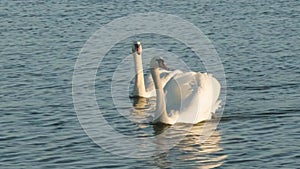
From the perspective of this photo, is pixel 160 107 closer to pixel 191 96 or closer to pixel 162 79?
pixel 191 96

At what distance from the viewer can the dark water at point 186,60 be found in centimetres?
1585

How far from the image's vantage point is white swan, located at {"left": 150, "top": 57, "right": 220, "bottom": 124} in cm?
1853

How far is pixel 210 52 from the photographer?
25859mm

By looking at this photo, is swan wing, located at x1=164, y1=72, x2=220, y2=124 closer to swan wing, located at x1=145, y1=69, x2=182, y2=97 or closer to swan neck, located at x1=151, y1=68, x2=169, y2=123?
swan neck, located at x1=151, y1=68, x2=169, y2=123

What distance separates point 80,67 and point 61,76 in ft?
4.10

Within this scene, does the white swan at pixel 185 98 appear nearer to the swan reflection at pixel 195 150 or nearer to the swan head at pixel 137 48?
the swan reflection at pixel 195 150

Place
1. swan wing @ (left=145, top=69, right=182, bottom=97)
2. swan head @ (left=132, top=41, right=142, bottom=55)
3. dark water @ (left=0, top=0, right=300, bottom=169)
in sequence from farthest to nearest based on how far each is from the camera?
swan head @ (left=132, top=41, right=142, bottom=55) < swan wing @ (left=145, top=69, right=182, bottom=97) < dark water @ (left=0, top=0, right=300, bottom=169)

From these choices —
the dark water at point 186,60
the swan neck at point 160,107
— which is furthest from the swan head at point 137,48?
the swan neck at point 160,107

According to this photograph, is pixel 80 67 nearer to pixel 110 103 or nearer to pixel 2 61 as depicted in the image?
pixel 2 61

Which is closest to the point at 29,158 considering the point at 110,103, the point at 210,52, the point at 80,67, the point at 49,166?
the point at 49,166

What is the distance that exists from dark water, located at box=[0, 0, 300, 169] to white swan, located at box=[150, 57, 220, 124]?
0.35 m

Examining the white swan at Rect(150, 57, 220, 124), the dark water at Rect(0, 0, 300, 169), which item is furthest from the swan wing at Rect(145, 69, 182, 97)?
the white swan at Rect(150, 57, 220, 124)

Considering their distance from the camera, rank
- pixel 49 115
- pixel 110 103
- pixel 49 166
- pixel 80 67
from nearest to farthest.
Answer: pixel 49 166 < pixel 49 115 < pixel 110 103 < pixel 80 67

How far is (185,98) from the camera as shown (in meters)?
18.9
